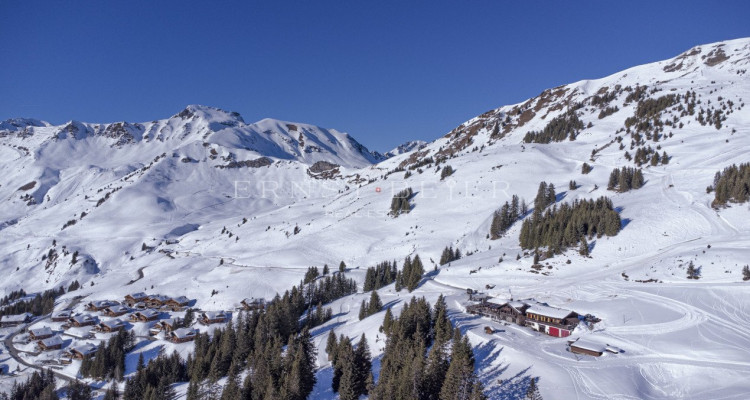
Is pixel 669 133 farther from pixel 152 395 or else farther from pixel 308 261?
pixel 152 395

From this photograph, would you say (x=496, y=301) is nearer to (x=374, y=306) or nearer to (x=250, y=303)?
(x=374, y=306)

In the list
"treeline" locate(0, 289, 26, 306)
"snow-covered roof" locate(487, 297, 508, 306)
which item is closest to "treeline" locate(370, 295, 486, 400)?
"snow-covered roof" locate(487, 297, 508, 306)

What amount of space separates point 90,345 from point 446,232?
7005cm

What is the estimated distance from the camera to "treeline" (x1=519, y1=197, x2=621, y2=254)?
64750mm

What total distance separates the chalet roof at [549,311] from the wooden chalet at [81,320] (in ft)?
251

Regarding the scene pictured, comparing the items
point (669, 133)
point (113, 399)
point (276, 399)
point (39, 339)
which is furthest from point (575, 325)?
point (669, 133)

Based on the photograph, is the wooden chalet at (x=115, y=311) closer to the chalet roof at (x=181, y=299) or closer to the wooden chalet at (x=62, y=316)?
the wooden chalet at (x=62, y=316)

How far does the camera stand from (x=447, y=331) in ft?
115

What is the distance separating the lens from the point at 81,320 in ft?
239

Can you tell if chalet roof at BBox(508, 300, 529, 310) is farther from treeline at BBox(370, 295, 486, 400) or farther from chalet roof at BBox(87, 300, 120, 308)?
chalet roof at BBox(87, 300, 120, 308)

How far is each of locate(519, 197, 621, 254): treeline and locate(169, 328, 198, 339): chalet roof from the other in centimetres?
5761

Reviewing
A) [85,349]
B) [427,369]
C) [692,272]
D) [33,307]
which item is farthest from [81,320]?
[692,272]

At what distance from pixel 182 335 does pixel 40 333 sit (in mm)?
28938

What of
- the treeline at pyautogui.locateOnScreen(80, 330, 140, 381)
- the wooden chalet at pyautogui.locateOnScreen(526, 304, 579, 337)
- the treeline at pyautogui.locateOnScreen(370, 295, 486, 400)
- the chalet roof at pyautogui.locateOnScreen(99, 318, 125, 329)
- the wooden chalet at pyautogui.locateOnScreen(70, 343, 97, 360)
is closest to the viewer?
the treeline at pyautogui.locateOnScreen(370, 295, 486, 400)
